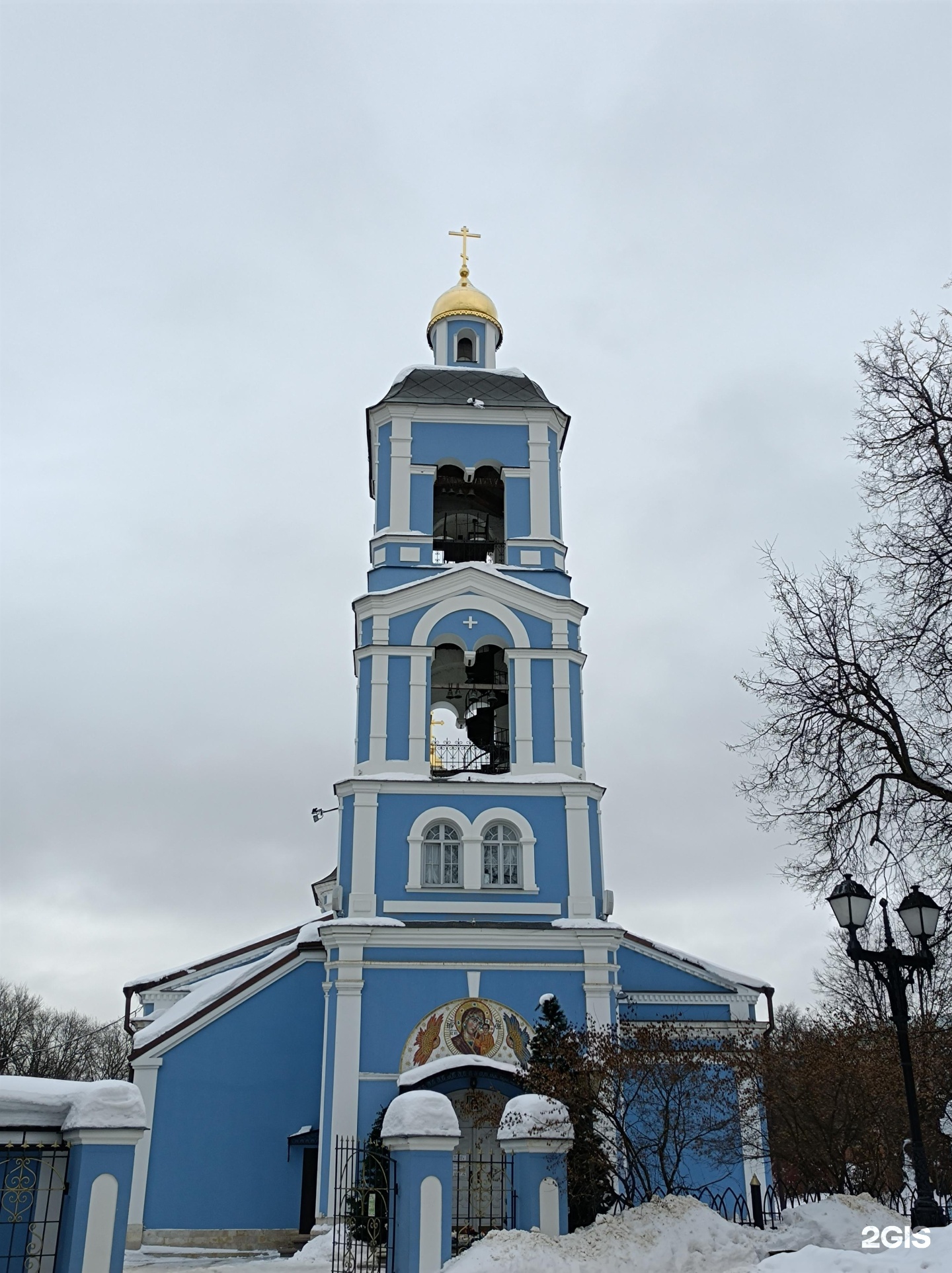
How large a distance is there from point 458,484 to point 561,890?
8415 millimetres

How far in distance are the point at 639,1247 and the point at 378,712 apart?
36.4ft

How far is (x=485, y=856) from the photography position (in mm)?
19734

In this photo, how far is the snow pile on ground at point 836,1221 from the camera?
426 inches

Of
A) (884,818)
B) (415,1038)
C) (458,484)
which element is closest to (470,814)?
(415,1038)

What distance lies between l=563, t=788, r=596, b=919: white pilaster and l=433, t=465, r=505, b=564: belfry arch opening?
215 inches

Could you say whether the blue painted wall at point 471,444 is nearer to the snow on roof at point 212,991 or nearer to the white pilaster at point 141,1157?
the snow on roof at point 212,991

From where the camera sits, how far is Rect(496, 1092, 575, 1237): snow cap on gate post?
1145 cm

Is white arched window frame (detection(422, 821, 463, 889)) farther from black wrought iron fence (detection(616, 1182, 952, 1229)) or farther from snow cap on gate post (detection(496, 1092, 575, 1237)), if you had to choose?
snow cap on gate post (detection(496, 1092, 575, 1237))

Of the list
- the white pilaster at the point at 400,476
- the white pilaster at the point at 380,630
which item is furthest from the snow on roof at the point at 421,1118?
the white pilaster at the point at 400,476

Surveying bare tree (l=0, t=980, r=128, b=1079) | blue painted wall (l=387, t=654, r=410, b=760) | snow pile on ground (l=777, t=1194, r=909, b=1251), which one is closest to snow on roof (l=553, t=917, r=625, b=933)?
blue painted wall (l=387, t=654, r=410, b=760)

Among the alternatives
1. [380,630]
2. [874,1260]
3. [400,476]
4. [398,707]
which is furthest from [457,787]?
[874,1260]

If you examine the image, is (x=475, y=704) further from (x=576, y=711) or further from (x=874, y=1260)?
(x=874, y=1260)

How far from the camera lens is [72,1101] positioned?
956cm

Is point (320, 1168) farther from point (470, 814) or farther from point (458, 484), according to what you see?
point (458, 484)
